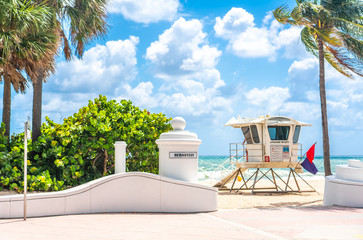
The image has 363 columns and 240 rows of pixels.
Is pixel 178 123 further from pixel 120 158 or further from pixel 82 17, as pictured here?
pixel 82 17

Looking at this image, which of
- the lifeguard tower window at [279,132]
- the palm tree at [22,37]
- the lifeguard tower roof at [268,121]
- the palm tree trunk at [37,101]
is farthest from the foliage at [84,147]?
the lifeguard tower window at [279,132]

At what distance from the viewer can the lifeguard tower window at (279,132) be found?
20.7 meters

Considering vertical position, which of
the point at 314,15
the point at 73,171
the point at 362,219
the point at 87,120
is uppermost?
the point at 314,15

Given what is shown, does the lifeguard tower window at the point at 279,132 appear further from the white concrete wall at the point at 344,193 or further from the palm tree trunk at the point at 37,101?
the palm tree trunk at the point at 37,101

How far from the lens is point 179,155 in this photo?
11453 mm

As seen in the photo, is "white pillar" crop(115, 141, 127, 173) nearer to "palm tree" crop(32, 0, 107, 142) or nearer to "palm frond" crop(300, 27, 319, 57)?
"palm tree" crop(32, 0, 107, 142)

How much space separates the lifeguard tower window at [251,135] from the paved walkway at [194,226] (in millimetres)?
9926

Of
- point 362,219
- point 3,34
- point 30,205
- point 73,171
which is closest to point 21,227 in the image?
point 30,205

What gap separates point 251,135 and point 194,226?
43.4 feet

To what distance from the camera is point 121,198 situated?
36.2ft

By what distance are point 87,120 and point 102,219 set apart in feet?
16.7

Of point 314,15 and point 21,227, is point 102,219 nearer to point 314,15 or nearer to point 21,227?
point 21,227

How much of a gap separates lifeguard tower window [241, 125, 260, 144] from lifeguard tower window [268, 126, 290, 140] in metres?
0.77

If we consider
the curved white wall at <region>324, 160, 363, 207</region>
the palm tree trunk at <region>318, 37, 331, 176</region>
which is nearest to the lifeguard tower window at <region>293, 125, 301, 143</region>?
the palm tree trunk at <region>318, 37, 331, 176</region>
